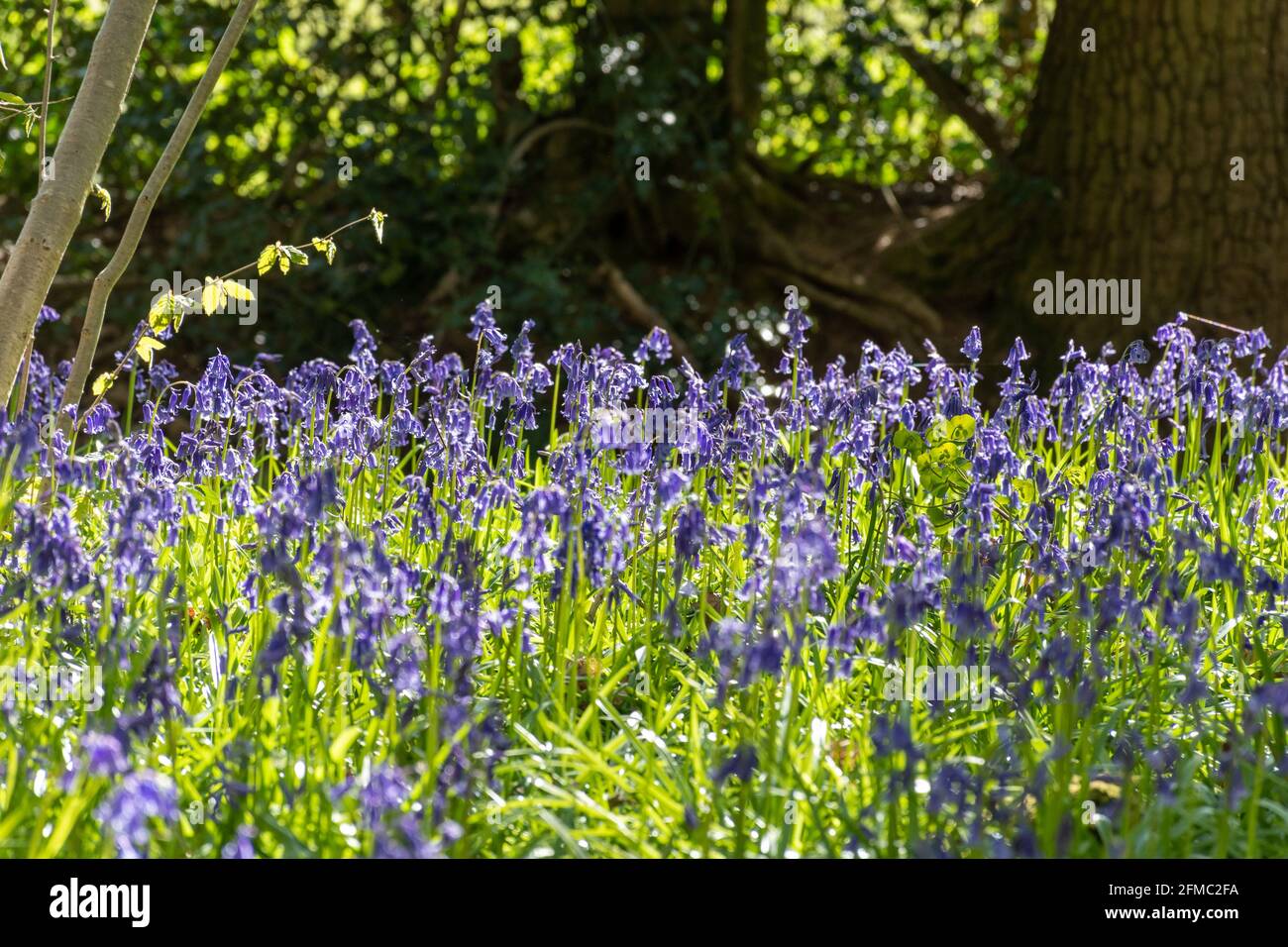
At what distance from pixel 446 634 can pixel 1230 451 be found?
9.78 feet

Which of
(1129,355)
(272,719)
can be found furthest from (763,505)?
(272,719)

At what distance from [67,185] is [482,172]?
15.4ft

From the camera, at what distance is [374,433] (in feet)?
12.6

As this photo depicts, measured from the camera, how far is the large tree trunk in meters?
7.25

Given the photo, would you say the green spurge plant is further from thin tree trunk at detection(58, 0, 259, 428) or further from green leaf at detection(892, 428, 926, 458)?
thin tree trunk at detection(58, 0, 259, 428)

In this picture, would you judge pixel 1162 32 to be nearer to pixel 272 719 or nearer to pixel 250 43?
pixel 250 43

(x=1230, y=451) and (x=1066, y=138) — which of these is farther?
(x=1066, y=138)

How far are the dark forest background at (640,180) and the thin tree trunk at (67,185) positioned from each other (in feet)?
12.6

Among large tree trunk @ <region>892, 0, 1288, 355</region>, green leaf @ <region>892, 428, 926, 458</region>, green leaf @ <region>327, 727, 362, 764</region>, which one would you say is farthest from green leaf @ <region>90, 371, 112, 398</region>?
large tree trunk @ <region>892, 0, 1288, 355</region>

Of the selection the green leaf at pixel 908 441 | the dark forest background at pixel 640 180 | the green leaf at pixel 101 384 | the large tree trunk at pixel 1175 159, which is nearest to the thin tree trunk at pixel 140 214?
the green leaf at pixel 101 384

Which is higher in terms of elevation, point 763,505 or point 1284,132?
point 1284,132

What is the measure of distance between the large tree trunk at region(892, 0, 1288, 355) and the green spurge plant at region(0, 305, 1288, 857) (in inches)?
123

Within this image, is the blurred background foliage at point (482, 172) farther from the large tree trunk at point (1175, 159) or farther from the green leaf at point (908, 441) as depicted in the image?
the green leaf at point (908, 441)

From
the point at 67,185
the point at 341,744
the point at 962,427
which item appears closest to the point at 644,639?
the point at 341,744
